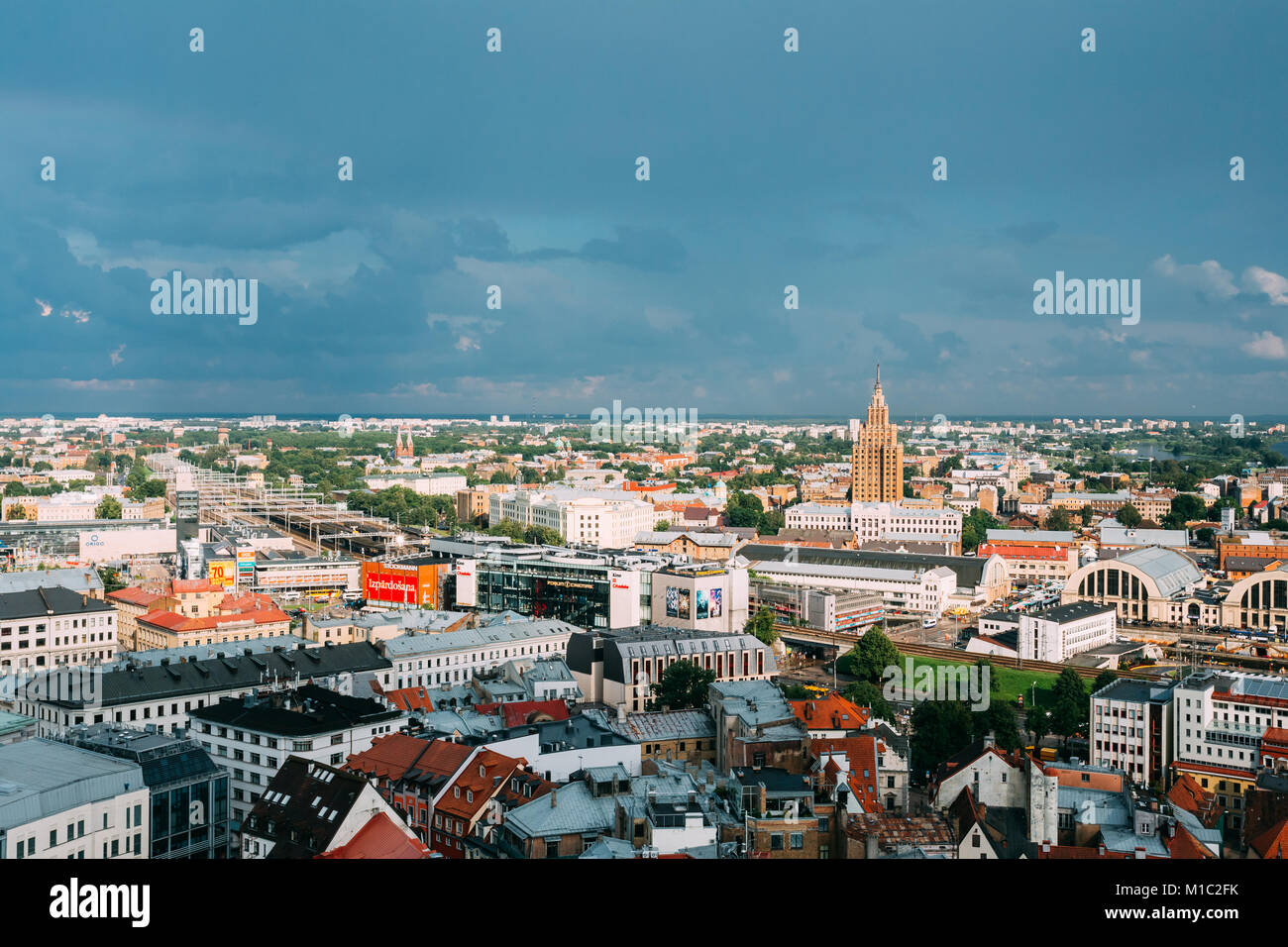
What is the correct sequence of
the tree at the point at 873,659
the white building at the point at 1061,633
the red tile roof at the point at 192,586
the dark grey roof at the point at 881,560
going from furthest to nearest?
the dark grey roof at the point at 881,560, the white building at the point at 1061,633, the red tile roof at the point at 192,586, the tree at the point at 873,659

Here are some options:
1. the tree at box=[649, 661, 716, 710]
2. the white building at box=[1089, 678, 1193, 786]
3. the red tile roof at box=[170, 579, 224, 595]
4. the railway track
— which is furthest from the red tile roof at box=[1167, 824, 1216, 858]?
the red tile roof at box=[170, 579, 224, 595]

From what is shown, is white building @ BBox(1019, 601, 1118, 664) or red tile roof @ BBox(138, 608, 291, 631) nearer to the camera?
red tile roof @ BBox(138, 608, 291, 631)

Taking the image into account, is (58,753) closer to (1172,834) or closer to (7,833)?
(7,833)

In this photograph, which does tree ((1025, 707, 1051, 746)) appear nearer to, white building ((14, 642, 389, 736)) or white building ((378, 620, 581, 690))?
white building ((378, 620, 581, 690))

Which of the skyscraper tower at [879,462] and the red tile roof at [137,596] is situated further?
the skyscraper tower at [879,462]

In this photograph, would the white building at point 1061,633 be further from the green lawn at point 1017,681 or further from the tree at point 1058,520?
the tree at point 1058,520

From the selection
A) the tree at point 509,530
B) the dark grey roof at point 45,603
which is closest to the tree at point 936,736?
the dark grey roof at point 45,603

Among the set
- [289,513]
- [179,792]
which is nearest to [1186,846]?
[179,792]
